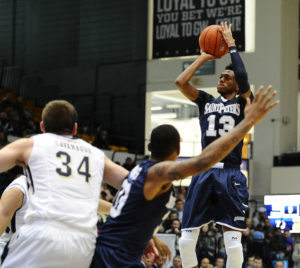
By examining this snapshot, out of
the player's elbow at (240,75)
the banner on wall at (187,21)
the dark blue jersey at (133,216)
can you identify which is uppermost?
the banner on wall at (187,21)

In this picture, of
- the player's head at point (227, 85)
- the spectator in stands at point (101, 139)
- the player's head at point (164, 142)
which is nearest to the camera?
the player's head at point (164, 142)

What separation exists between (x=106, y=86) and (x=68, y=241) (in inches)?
838

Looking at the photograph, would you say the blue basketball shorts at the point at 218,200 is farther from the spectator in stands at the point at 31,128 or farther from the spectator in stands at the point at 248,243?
the spectator in stands at the point at 31,128

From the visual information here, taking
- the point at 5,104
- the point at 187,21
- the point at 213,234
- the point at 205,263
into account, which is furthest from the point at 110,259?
the point at 187,21

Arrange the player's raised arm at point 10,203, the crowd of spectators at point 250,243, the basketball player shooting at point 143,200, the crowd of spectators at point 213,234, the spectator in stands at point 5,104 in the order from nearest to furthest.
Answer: the basketball player shooting at point 143,200 < the player's raised arm at point 10,203 < the crowd of spectators at point 250,243 < the crowd of spectators at point 213,234 < the spectator in stands at point 5,104

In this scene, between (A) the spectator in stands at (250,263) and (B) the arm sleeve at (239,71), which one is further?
(A) the spectator in stands at (250,263)

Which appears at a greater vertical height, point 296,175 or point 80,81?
point 80,81

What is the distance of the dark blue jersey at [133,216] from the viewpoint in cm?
412

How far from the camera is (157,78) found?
24.9 metres

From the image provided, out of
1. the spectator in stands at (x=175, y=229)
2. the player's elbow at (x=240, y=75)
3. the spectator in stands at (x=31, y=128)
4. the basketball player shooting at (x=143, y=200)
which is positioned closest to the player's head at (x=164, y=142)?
the basketball player shooting at (x=143, y=200)

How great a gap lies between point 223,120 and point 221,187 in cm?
65

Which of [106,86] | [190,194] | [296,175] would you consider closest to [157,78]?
[106,86]

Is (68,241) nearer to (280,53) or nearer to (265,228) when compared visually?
(265,228)

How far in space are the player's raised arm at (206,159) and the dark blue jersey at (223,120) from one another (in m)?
2.53
